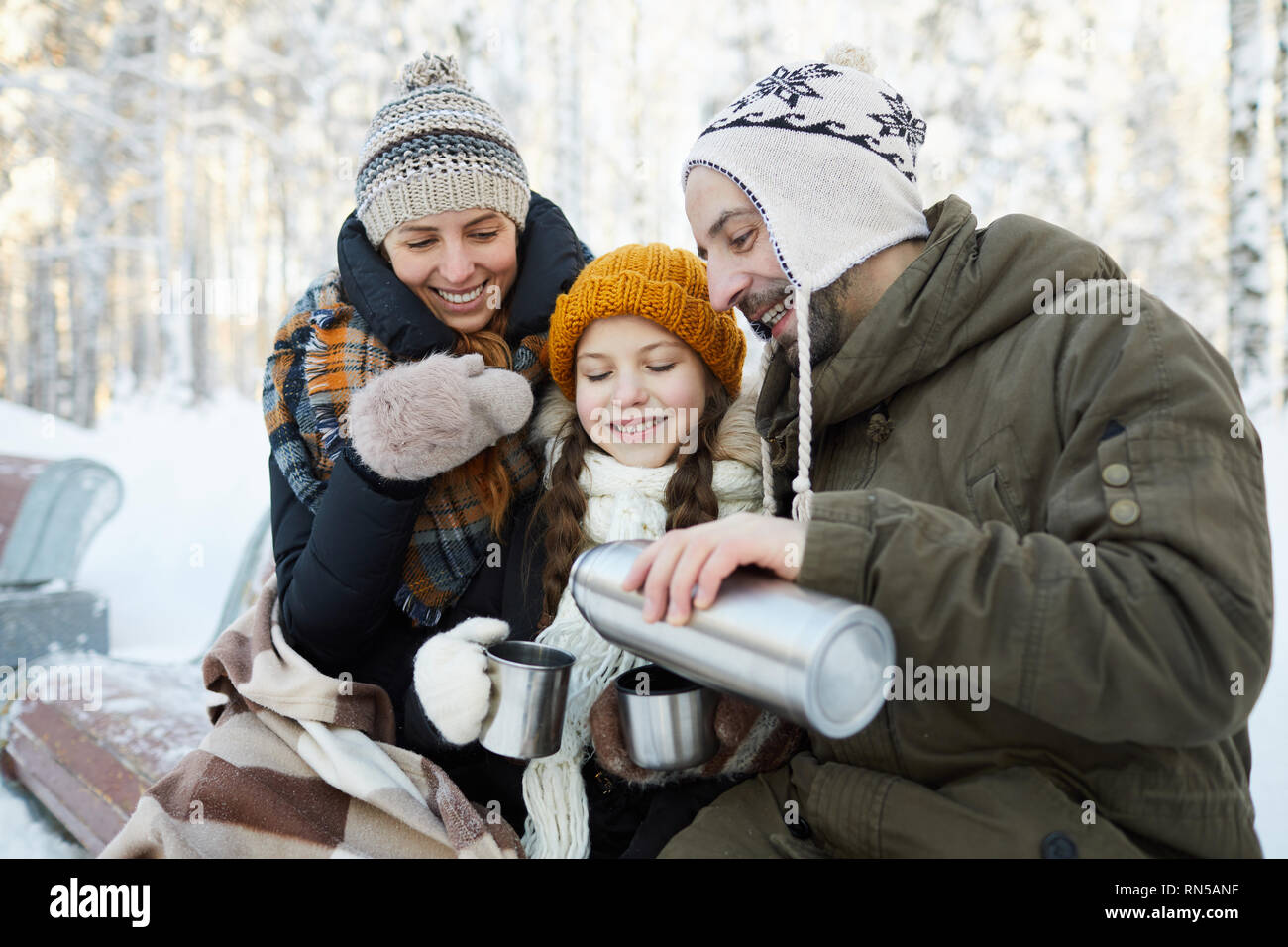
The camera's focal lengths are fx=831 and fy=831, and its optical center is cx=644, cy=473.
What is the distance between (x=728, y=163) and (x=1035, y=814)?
1541 millimetres

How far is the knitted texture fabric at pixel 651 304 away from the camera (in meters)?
2.28

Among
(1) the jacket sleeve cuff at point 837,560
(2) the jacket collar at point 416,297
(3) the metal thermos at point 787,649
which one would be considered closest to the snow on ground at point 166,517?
(2) the jacket collar at point 416,297

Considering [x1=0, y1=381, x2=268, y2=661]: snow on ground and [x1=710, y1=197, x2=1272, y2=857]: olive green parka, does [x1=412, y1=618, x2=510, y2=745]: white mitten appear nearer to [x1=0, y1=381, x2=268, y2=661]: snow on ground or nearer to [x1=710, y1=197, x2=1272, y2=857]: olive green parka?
[x1=710, y1=197, x2=1272, y2=857]: olive green parka

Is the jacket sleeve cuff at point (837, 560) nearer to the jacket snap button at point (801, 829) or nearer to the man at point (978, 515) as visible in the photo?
the man at point (978, 515)

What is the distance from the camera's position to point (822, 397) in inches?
72.6

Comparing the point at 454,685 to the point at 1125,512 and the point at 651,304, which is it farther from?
the point at 1125,512

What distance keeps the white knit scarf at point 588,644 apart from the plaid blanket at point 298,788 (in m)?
0.11

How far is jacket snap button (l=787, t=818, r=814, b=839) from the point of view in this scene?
176 cm

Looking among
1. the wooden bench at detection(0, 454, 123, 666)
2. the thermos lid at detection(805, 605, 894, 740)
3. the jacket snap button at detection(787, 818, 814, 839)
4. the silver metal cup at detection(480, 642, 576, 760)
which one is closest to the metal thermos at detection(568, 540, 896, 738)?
the thermos lid at detection(805, 605, 894, 740)

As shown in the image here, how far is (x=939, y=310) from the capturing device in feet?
5.75

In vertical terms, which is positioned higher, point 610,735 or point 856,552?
point 856,552

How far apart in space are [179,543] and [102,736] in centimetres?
611
